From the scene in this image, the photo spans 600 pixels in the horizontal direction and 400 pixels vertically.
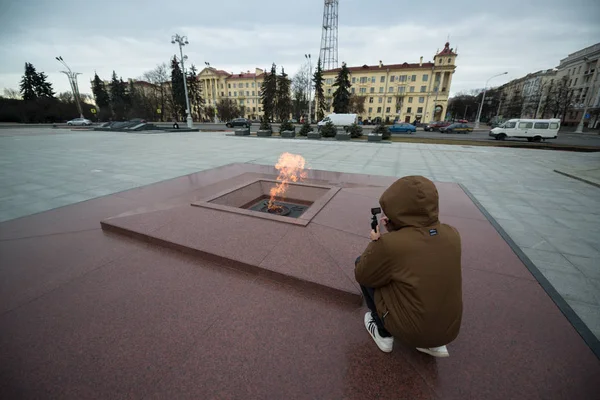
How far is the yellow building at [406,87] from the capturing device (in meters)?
64.8

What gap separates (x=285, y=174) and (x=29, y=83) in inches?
3017

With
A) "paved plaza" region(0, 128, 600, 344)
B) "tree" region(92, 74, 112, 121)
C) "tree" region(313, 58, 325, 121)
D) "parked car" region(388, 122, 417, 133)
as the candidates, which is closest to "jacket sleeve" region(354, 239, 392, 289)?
"paved plaza" region(0, 128, 600, 344)

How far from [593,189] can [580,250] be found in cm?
556

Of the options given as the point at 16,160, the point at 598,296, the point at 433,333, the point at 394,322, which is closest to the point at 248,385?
→ the point at 394,322

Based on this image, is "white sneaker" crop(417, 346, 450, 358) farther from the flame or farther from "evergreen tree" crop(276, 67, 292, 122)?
"evergreen tree" crop(276, 67, 292, 122)

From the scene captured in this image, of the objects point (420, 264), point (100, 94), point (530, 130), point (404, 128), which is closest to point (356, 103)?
point (404, 128)

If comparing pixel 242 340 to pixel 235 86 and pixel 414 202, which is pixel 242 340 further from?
pixel 235 86

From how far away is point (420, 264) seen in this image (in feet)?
5.24

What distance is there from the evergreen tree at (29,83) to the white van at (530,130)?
8281cm

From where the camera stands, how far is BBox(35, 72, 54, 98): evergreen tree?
52669 millimetres

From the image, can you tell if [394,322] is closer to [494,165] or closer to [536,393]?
[536,393]

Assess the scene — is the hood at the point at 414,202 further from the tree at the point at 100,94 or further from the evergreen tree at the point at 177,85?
the tree at the point at 100,94

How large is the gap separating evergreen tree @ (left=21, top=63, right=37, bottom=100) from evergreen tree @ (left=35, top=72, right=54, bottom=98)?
1.47ft

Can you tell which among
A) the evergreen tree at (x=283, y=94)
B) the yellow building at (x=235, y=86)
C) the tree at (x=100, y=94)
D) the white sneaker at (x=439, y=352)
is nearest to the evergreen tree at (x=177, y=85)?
the tree at (x=100, y=94)
